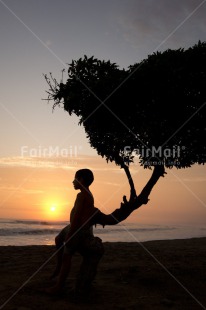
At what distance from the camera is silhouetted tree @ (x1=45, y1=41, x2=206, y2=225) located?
10016 mm

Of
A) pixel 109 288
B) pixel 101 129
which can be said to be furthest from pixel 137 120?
pixel 109 288

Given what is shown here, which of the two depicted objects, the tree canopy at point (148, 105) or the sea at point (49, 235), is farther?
the sea at point (49, 235)

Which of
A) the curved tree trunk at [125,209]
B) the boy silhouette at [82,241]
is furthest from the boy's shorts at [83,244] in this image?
the curved tree trunk at [125,209]

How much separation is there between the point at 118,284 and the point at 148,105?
499 cm

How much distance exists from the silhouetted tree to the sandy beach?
2.37 metres

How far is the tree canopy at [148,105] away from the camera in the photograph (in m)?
10.0

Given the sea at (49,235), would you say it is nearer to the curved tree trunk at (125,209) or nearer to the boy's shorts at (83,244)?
the curved tree trunk at (125,209)

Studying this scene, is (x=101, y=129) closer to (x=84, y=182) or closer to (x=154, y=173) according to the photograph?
(x=154, y=173)

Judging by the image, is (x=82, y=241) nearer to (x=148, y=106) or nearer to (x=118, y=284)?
(x=118, y=284)

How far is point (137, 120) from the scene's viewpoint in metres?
10.5

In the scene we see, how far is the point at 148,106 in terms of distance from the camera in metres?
10.3

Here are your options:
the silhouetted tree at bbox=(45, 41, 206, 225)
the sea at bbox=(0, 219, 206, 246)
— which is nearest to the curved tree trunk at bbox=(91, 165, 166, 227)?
the silhouetted tree at bbox=(45, 41, 206, 225)

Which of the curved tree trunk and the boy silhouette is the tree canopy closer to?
the curved tree trunk

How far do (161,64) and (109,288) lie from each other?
244 inches
